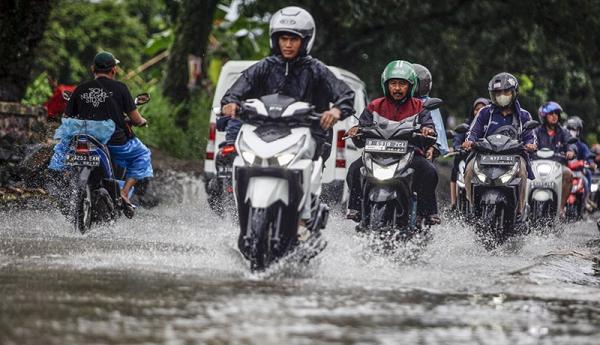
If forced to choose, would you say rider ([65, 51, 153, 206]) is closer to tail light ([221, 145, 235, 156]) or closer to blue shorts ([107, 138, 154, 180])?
blue shorts ([107, 138, 154, 180])

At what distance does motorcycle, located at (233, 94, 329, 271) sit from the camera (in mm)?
7957

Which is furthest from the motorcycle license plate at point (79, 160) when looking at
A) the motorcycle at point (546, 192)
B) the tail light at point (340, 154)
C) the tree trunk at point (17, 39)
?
the motorcycle at point (546, 192)

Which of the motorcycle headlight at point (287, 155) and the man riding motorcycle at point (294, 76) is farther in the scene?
Answer: the man riding motorcycle at point (294, 76)

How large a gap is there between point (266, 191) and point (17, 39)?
944 cm

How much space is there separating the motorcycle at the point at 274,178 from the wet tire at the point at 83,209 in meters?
3.22

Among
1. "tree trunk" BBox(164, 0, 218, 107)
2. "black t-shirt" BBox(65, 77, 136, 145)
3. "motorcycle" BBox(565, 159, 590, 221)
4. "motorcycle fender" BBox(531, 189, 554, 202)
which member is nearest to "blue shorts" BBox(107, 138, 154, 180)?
"black t-shirt" BBox(65, 77, 136, 145)

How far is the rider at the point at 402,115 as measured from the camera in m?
10.6

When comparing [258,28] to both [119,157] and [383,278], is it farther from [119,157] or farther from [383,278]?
[383,278]

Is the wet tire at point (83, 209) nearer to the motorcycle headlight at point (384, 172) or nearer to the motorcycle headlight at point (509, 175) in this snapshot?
the motorcycle headlight at point (384, 172)

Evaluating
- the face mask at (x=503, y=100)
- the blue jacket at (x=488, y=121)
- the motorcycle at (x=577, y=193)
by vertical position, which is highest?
the face mask at (x=503, y=100)

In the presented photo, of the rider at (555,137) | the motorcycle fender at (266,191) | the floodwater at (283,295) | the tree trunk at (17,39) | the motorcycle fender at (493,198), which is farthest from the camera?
the tree trunk at (17,39)

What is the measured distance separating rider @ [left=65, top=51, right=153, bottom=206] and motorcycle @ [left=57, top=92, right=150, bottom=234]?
179mm

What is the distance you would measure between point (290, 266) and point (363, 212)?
2.39 meters

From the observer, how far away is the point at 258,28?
3156 centimetres
